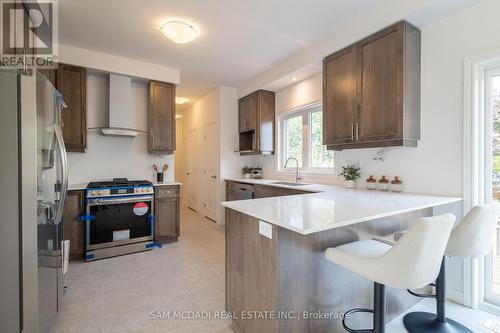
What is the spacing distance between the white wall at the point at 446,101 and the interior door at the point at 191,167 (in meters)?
4.67

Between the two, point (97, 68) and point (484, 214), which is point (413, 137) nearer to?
point (484, 214)

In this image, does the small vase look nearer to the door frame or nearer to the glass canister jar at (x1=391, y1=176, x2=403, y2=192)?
the glass canister jar at (x1=391, y1=176, x2=403, y2=192)

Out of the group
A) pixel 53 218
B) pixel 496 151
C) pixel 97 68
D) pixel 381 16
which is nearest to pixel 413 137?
pixel 496 151

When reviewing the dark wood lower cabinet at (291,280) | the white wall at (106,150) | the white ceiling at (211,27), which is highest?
the white ceiling at (211,27)

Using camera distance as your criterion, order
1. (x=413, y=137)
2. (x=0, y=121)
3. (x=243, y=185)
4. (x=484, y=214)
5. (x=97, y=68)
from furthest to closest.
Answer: (x=243, y=185)
(x=97, y=68)
(x=413, y=137)
(x=484, y=214)
(x=0, y=121)

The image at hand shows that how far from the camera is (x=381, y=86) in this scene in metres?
2.29

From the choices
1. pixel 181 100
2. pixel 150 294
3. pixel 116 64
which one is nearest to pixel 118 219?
pixel 150 294

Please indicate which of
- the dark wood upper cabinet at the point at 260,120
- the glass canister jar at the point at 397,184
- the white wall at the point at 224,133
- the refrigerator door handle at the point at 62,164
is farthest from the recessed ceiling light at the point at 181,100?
the glass canister jar at the point at 397,184

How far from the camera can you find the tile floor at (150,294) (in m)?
1.78

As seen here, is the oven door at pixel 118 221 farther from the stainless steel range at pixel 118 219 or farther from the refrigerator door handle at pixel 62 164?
the refrigerator door handle at pixel 62 164

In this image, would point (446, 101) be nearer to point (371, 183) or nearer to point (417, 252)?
point (371, 183)

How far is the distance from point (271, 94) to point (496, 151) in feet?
10.4

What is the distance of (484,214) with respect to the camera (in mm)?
1515

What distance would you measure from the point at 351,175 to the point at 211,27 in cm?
241
